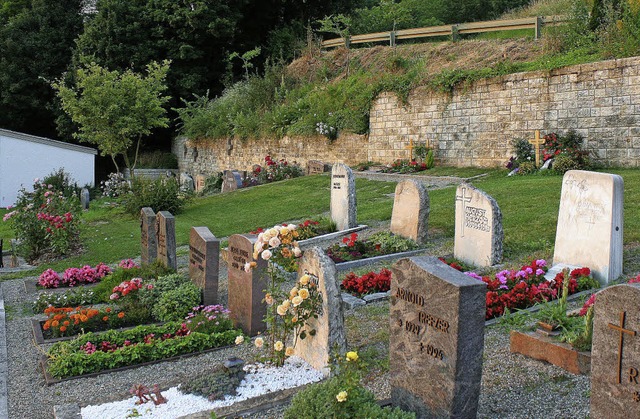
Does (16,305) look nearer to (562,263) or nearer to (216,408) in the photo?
(216,408)

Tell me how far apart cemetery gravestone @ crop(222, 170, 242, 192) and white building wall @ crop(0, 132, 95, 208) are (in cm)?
724

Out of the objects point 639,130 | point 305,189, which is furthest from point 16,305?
point 639,130

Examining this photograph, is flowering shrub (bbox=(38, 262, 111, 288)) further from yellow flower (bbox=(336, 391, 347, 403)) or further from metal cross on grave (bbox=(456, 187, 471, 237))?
yellow flower (bbox=(336, 391, 347, 403))

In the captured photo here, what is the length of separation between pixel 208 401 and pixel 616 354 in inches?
115

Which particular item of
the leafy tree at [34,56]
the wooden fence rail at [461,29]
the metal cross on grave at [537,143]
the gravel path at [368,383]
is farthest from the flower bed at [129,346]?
the leafy tree at [34,56]

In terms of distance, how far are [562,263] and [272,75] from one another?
73.5 ft

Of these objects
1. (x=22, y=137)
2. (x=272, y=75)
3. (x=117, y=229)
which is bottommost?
(x=117, y=229)

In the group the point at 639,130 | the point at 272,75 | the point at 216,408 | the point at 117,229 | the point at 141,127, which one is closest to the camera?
the point at 216,408

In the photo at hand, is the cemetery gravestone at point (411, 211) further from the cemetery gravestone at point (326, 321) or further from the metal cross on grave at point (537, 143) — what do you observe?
the metal cross on grave at point (537, 143)

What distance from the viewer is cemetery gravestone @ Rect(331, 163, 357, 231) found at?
474 inches

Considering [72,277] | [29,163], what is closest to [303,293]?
[72,277]

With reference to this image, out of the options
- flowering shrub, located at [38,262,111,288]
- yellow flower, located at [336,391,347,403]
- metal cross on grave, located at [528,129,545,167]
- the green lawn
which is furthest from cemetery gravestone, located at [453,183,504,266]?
metal cross on grave, located at [528,129,545,167]

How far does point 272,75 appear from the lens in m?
28.6

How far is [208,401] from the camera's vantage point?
198 inches
